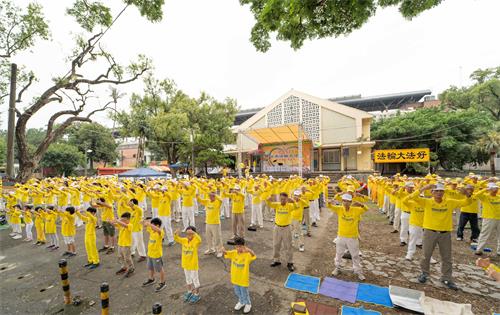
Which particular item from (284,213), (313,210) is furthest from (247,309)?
(313,210)

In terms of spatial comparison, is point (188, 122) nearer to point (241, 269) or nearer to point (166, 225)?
point (166, 225)

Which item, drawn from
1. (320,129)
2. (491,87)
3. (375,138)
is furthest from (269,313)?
(491,87)

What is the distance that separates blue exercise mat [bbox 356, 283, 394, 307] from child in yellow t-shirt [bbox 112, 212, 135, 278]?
5557 mm

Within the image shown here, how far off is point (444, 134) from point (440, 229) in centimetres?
2516

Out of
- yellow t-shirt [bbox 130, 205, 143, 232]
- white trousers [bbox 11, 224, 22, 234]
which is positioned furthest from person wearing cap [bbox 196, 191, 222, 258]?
white trousers [bbox 11, 224, 22, 234]

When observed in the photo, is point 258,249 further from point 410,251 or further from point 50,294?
point 50,294

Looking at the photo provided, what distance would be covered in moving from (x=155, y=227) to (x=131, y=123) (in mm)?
22668

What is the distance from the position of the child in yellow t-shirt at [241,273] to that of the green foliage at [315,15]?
14.2 ft

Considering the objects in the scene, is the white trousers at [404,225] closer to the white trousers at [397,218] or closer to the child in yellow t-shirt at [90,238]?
the white trousers at [397,218]

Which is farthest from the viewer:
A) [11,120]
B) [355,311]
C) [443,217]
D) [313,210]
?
[11,120]

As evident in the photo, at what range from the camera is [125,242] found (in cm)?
572

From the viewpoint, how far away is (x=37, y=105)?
14188mm

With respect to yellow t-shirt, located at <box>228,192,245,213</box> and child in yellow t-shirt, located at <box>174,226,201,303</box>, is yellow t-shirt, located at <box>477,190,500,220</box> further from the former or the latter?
child in yellow t-shirt, located at <box>174,226,201,303</box>

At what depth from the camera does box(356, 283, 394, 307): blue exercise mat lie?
4375 mm
